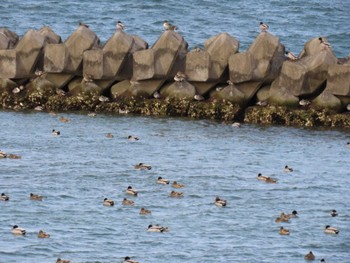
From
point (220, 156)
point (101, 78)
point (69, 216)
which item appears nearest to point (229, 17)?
point (101, 78)

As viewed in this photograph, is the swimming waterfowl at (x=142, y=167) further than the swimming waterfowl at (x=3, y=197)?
Yes

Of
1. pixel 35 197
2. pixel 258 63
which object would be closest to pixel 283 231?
pixel 35 197

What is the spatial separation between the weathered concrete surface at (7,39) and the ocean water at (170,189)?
3519 millimetres

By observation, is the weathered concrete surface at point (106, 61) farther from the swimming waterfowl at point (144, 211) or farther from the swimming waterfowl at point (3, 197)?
the swimming waterfowl at point (144, 211)

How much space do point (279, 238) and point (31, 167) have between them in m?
8.03

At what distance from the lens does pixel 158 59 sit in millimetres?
44938

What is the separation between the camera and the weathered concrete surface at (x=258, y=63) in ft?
145

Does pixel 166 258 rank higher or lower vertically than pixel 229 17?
higher

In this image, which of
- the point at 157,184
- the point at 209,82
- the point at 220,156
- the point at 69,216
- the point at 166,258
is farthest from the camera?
the point at 209,82

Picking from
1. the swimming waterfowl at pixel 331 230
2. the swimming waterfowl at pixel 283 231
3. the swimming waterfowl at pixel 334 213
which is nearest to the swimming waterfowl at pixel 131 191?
the swimming waterfowl at pixel 283 231

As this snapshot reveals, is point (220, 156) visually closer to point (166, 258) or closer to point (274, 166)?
point (274, 166)

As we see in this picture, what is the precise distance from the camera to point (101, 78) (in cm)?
4525

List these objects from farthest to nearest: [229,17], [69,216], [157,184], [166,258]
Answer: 1. [229,17]
2. [157,184]
3. [69,216]
4. [166,258]

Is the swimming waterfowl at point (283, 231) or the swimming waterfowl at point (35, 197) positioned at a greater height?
the swimming waterfowl at point (283, 231)
